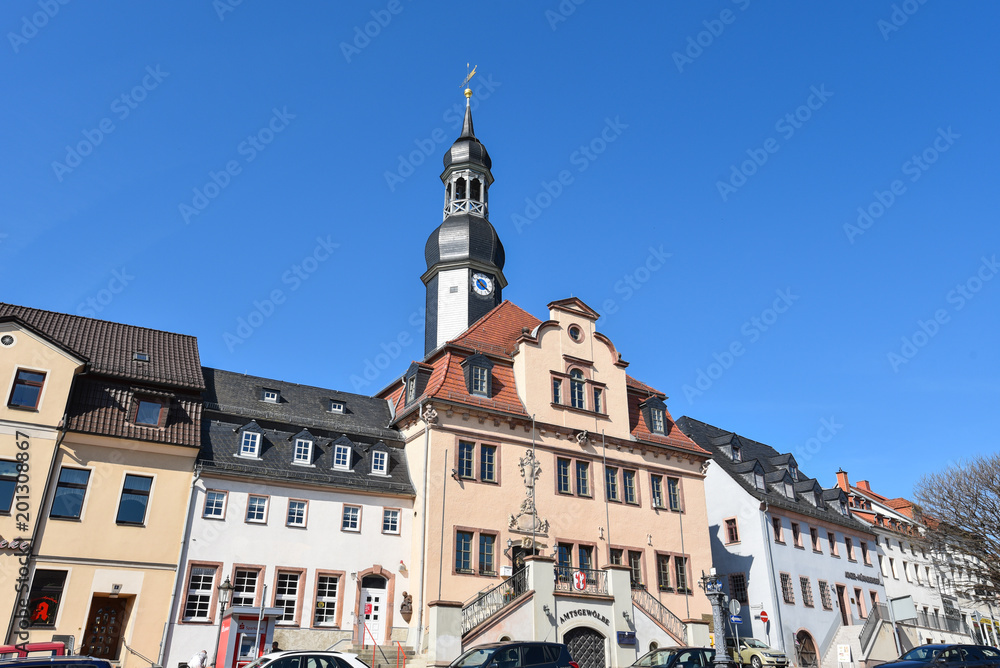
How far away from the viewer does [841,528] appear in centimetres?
4431

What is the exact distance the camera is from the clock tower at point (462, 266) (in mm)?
39562

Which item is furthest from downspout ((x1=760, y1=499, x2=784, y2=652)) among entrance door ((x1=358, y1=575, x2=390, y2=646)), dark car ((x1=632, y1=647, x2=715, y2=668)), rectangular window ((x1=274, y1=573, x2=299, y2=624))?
rectangular window ((x1=274, y1=573, x2=299, y2=624))

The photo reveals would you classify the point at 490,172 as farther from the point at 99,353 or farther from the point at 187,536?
the point at 187,536

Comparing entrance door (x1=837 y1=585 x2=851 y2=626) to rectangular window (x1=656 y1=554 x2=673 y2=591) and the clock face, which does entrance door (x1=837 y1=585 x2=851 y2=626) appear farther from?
the clock face

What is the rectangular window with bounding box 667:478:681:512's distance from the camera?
115ft

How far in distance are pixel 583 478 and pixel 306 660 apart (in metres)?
18.2

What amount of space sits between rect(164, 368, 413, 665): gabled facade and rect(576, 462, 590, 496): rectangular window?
720 cm

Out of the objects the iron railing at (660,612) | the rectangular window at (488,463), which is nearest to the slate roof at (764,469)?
the iron railing at (660,612)

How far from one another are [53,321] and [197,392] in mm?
6274

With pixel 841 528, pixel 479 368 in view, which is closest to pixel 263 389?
pixel 479 368

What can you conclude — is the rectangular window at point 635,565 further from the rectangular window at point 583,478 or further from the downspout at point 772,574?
the downspout at point 772,574

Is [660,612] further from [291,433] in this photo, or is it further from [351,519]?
[291,433]

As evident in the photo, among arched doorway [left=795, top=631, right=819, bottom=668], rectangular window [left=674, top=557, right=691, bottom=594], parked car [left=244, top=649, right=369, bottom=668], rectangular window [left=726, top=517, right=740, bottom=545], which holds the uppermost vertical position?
rectangular window [left=726, top=517, right=740, bottom=545]

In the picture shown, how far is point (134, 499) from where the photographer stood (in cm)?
2583
